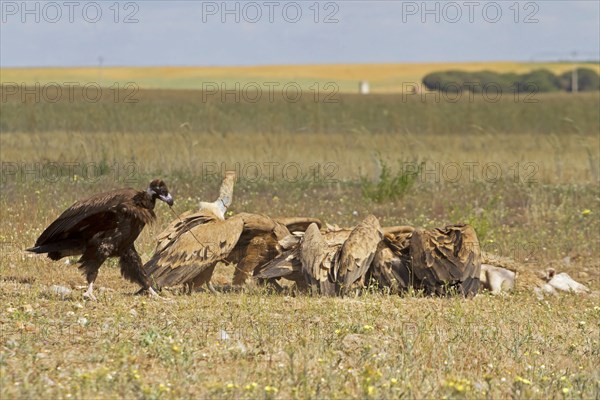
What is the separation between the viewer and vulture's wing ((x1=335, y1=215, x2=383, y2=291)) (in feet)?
35.2

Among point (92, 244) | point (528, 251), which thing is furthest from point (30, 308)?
point (528, 251)

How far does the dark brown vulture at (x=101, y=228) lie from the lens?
9969 mm

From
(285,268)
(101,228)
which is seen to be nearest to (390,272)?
(285,268)

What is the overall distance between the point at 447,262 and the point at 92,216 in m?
3.57

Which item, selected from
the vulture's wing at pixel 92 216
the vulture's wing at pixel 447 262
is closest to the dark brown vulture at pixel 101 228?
the vulture's wing at pixel 92 216

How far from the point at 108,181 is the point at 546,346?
12235 mm

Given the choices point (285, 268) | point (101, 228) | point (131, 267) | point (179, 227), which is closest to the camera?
point (101, 228)

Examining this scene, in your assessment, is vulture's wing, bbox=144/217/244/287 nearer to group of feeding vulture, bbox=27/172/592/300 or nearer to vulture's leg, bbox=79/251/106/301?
group of feeding vulture, bbox=27/172/592/300

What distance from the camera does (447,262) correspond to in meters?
11.0

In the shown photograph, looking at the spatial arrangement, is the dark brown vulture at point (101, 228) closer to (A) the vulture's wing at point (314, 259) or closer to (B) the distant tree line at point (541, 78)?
(A) the vulture's wing at point (314, 259)

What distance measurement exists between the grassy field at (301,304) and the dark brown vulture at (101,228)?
1.25 ft

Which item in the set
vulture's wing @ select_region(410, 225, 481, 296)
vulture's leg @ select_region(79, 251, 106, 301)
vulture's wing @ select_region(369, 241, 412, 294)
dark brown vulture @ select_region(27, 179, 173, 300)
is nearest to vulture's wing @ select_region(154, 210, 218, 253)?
dark brown vulture @ select_region(27, 179, 173, 300)

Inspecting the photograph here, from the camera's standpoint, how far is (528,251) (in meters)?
15.1

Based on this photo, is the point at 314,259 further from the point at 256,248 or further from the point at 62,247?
the point at 62,247
